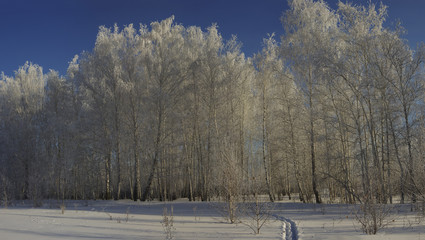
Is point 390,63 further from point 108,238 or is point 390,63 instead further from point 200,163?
point 108,238

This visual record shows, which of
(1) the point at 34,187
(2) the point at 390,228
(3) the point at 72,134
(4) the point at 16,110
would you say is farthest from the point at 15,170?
(2) the point at 390,228

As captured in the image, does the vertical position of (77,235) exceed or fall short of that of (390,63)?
it falls short

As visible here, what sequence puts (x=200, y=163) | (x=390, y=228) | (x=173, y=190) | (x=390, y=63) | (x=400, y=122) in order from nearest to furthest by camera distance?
(x=390, y=228)
(x=390, y=63)
(x=400, y=122)
(x=200, y=163)
(x=173, y=190)

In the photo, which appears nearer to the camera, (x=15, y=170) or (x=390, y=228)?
(x=390, y=228)

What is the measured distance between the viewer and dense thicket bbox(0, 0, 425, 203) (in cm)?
1627

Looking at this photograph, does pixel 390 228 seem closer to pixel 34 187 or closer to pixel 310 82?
pixel 310 82

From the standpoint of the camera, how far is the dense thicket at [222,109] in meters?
16.3

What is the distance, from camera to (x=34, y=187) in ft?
59.8

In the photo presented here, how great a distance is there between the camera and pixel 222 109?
24.0 meters

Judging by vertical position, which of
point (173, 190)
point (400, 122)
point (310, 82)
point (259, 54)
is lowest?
point (173, 190)

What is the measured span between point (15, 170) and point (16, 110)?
5785 millimetres

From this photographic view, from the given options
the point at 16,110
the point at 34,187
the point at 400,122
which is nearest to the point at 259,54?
the point at 400,122

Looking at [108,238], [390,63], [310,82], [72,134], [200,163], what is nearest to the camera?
[108,238]

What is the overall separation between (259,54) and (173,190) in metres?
14.9
